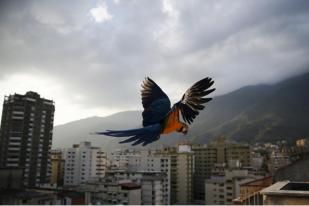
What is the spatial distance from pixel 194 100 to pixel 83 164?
20033mm

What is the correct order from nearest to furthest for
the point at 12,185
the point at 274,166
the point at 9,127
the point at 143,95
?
the point at 143,95 → the point at 12,185 → the point at 9,127 → the point at 274,166

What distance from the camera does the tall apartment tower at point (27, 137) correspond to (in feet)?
65.3

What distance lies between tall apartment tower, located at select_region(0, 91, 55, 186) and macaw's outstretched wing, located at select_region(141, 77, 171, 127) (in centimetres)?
1714

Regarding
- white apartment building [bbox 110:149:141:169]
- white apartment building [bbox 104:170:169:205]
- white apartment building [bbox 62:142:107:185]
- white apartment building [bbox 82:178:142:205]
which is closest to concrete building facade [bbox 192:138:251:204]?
white apartment building [bbox 110:149:141:169]

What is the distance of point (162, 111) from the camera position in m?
4.66

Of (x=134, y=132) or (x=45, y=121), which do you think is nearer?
(x=134, y=132)

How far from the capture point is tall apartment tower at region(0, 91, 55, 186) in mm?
19906

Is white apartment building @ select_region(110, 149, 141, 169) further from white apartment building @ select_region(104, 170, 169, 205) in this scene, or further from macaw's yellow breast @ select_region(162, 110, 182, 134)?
macaw's yellow breast @ select_region(162, 110, 182, 134)

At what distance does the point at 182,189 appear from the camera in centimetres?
2122

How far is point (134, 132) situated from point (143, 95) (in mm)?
612

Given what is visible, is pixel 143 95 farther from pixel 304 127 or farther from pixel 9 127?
pixel 304 127

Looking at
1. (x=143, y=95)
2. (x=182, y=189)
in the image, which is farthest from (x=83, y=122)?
(x=143, y=95)

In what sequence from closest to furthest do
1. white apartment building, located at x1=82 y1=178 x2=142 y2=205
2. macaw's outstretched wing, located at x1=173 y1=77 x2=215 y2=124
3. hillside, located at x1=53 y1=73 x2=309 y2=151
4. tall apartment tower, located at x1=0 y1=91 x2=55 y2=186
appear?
macaw's outstretched wing, located at x1=173 y1=77 x2=215 y2=124 < white apartment building, located at x1=82 y1=178 x2=142 y2=205 < tall apartment tower, located at x1=0 y1=91 x2=55 y2=186 < hillside, located at x1=53 y1=73 x2=309 y2=151

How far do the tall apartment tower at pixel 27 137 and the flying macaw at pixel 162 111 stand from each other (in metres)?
17.2
